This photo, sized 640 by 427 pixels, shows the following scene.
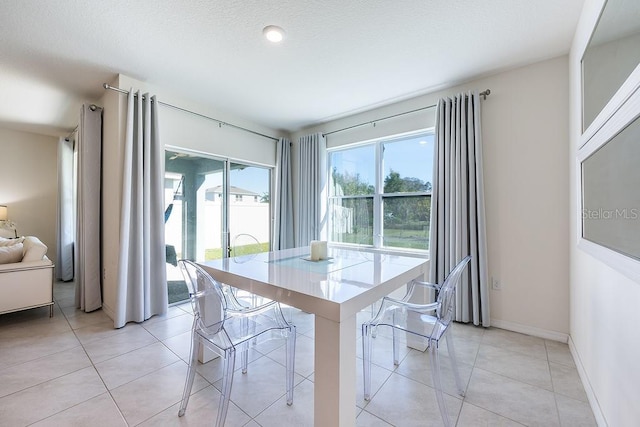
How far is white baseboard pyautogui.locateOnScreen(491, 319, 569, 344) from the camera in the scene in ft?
7.75

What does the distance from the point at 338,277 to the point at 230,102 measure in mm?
2888

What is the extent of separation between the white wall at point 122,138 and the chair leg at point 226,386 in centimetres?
219

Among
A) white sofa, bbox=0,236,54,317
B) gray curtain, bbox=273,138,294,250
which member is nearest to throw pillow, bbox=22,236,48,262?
white sofa, bbox=0,236,54,317

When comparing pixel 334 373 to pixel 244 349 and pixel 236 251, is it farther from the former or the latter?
pixel 236 251

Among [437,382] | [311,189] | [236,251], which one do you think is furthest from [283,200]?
[437,382]

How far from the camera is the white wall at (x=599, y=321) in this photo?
1151 mm

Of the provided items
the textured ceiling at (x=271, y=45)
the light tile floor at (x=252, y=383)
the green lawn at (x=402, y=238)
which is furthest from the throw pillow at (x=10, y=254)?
the green lawn at (x=402, y=238)

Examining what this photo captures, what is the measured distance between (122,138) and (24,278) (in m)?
1.79

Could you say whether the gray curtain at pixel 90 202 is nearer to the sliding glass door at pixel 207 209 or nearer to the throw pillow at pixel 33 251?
the throw pillow at pixel 33 251

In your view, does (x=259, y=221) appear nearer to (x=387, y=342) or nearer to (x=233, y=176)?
(x=233, y=176)

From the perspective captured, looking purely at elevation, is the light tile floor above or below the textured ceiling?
below

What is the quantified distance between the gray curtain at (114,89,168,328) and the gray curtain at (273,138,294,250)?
174 cm

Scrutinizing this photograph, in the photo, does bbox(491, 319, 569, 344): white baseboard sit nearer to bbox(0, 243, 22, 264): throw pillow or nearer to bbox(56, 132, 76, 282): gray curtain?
bbox(0, 243, 22, 264): throw pillow

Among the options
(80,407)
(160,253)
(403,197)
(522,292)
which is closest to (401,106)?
(403,197)
